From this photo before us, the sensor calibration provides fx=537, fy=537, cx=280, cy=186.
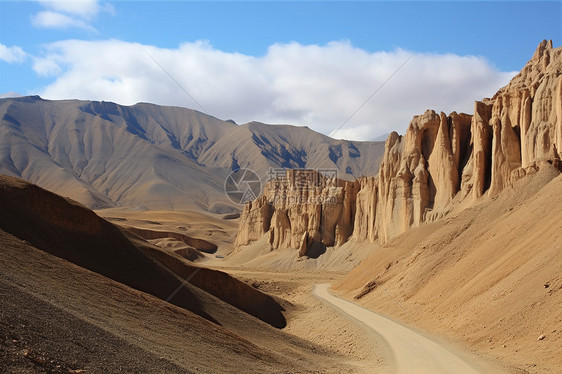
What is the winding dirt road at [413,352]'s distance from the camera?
66.9ft

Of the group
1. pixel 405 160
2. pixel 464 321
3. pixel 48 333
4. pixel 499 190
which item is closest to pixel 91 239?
pixel 48 333

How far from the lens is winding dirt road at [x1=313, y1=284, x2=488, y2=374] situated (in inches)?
803

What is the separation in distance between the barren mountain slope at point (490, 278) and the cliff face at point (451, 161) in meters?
6.91

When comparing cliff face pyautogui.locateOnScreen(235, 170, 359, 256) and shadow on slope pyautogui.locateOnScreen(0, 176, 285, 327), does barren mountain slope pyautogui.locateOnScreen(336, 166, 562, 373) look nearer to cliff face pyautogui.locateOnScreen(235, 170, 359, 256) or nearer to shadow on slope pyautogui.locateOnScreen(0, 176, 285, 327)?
shadow on slope pyautogui.locateOnScreen(0, 176, 285, 327)

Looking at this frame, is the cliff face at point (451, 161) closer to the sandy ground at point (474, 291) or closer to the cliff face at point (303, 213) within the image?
the cliff face at point (303, 213)

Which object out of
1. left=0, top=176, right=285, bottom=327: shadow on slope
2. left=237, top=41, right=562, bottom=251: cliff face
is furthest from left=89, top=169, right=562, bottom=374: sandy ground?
left=0, top=176, right=285, bottom=327: shadow on slope

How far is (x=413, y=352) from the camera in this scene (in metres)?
23.8

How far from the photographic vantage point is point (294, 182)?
4528 inches

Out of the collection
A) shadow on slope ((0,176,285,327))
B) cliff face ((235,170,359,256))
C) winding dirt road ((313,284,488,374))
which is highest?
cliff face ((235,170,359,256))

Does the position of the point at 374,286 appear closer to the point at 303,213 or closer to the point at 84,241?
the point at 84,241

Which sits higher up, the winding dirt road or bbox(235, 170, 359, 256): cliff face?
bbox(235, 170, 359, 256): cliff face

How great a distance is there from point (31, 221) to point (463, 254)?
27.6 meters

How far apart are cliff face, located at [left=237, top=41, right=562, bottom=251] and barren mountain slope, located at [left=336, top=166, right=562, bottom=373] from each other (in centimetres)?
691

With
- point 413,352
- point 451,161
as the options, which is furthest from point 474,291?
point 451,161
